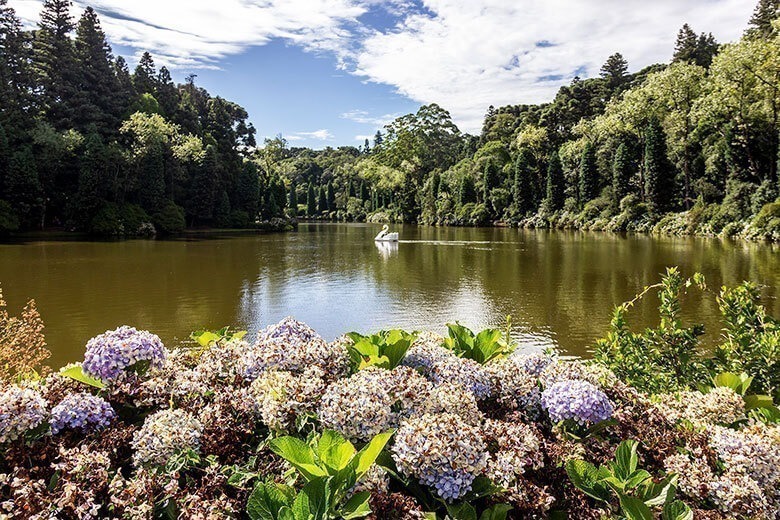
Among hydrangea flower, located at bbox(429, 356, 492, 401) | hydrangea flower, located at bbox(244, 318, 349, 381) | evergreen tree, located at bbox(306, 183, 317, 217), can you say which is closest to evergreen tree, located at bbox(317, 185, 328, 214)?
evergreen tree, located at bbox(306, 183, 317, 217)

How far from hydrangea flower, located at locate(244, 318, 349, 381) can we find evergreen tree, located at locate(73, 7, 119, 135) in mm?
46929

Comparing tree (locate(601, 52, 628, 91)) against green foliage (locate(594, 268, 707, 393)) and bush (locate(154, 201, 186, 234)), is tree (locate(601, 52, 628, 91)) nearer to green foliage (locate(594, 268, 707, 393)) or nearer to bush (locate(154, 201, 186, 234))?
bush (locate(154, 201, 186, 234))

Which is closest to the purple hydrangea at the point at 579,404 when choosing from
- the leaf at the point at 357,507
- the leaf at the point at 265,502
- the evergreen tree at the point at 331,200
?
the leaf at the point at 357,507

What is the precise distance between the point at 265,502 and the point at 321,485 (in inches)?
7.3

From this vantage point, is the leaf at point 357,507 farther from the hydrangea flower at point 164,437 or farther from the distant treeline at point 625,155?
the distant treeline at point 625,155

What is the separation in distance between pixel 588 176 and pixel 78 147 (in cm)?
4078

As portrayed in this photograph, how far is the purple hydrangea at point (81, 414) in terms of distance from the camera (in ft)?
6.07

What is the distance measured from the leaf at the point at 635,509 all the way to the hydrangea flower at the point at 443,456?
420 millimetres

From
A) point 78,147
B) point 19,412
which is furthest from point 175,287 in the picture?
point 78,147

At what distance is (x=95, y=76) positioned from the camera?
4406 cm

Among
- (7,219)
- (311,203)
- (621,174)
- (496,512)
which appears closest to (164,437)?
(496,512)

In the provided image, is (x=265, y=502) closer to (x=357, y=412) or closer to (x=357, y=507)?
(x=357, y=507)

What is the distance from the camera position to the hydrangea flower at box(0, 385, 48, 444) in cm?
169

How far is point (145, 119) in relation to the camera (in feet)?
135
